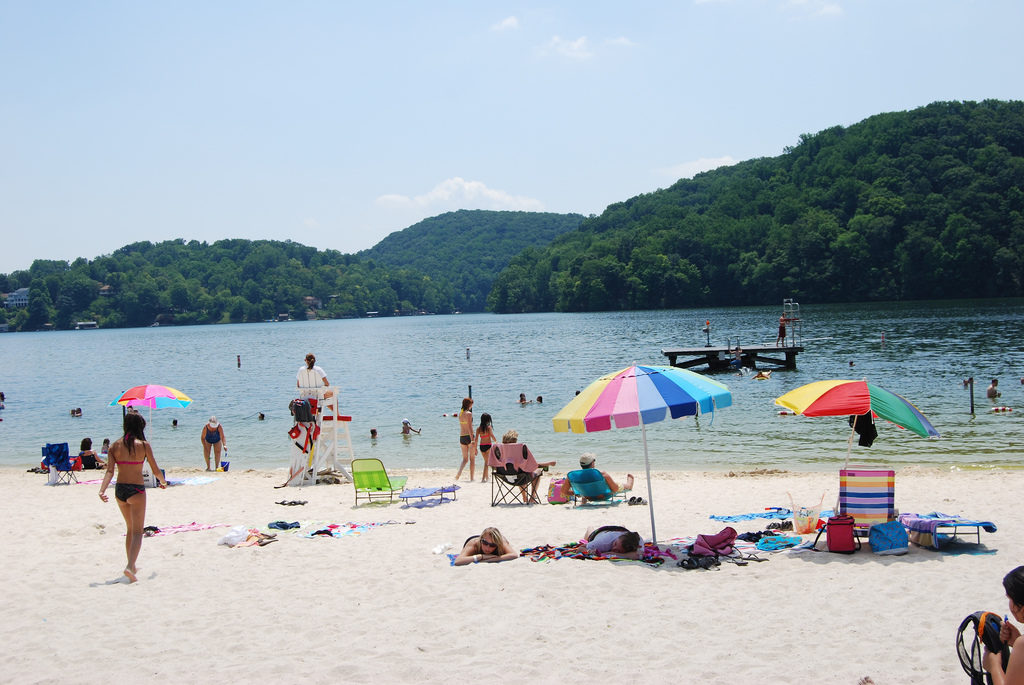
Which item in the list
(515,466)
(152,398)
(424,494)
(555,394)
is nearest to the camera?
(515,466)

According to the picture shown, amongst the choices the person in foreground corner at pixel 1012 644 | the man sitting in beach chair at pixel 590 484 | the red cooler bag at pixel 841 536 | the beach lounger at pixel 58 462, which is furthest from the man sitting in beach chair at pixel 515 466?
the beach lounger at pixel 58 462

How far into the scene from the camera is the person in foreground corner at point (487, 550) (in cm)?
855

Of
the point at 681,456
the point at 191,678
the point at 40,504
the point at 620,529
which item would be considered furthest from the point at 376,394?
the point at 191,678

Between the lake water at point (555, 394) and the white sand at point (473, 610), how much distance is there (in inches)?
119

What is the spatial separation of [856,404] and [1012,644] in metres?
4.79

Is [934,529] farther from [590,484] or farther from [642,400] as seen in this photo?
[590,484]

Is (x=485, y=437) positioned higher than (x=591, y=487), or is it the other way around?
(x=485, y=437)

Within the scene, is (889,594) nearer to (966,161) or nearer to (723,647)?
(723,647)

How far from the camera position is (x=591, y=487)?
1177 cm

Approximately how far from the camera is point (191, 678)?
5.78 metres

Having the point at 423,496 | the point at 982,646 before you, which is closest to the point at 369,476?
the point at 423,496

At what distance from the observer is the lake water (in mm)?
19359

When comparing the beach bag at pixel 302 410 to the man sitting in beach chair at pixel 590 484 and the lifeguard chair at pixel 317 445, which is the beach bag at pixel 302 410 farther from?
the man sitting in beach chair at pixel 590 484

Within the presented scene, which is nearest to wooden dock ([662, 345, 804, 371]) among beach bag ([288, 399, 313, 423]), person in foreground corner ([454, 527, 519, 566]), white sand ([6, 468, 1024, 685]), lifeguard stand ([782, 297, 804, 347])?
lifeguard stand ([782, 297, 804, 347])
